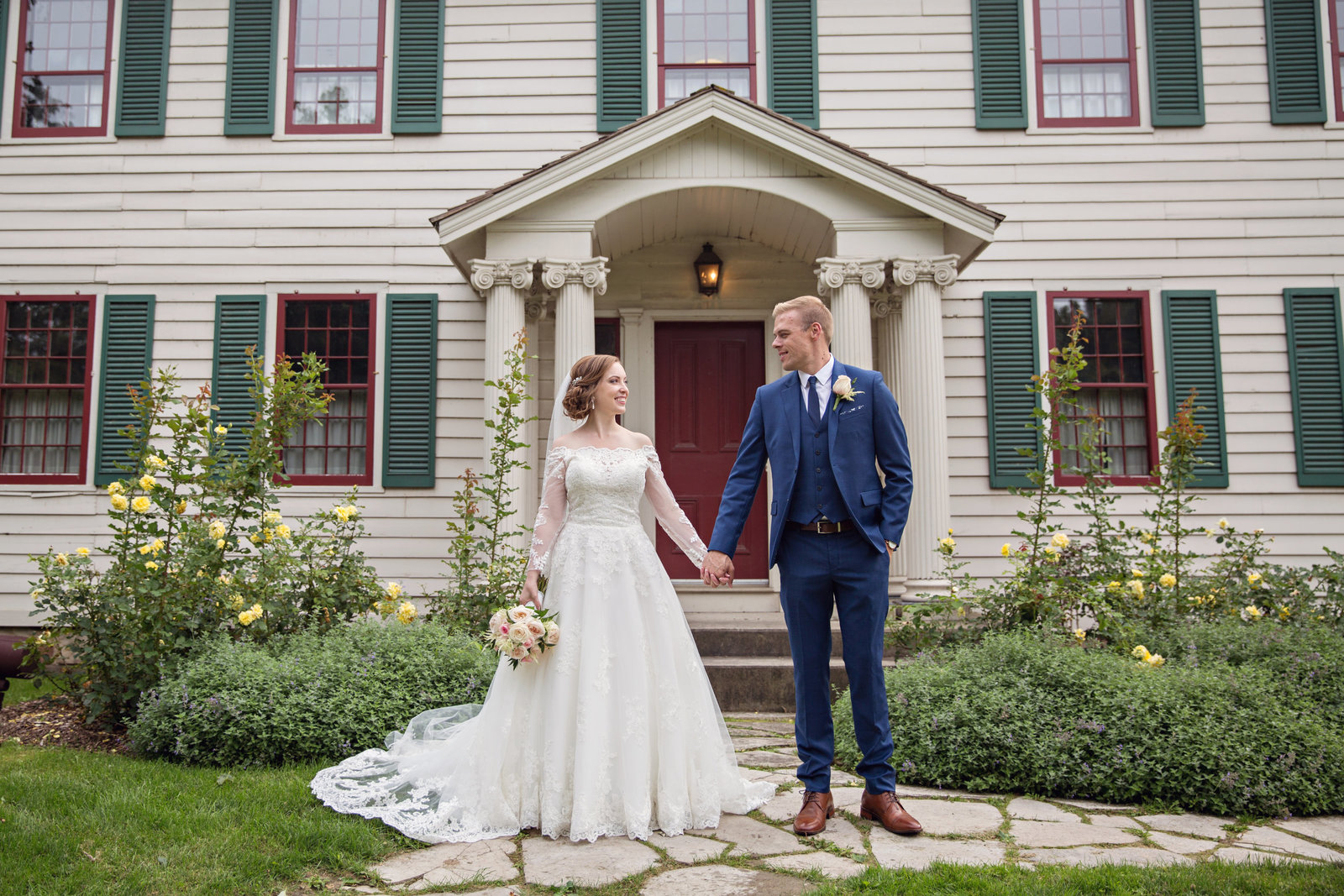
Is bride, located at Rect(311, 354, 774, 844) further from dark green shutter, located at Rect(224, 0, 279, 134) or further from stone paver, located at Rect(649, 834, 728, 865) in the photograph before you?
dark green shutter, located at Rect(224, 0, 279, 134)

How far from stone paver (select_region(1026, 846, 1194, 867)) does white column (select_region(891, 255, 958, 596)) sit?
3.65 meters

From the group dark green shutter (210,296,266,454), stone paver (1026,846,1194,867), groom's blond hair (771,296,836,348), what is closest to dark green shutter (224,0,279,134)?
dark green shutter (210,296,266,454)

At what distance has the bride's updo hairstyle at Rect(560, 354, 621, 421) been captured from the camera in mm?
4152

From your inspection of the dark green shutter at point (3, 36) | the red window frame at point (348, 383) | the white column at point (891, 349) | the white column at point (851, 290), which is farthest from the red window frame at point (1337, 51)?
the dark green shutter at point (3, 36)

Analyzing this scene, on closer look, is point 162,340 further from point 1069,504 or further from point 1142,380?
point 1142,380

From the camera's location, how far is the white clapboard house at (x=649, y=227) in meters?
8.34

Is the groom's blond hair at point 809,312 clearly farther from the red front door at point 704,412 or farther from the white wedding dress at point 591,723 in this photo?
the red front door at point 704,412

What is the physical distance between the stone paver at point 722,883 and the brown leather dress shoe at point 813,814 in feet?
1.36

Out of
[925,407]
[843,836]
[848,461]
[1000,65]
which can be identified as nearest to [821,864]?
[843,836]

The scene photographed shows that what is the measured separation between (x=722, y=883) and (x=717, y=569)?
3.96 feet

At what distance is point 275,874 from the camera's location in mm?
3271

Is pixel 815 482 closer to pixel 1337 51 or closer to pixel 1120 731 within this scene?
pixel 1120 731

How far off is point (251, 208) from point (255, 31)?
184cm

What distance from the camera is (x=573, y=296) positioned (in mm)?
7301
